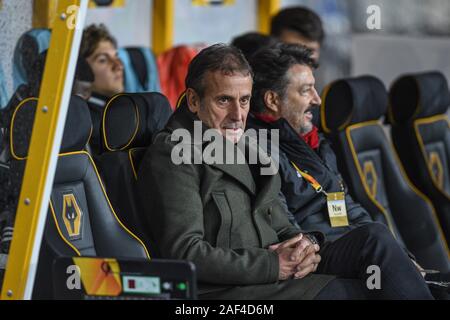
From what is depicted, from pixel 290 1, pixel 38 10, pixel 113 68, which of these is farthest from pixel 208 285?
pixel 290 1

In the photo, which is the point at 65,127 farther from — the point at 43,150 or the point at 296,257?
the point at 296,257

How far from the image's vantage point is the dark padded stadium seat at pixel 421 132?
16.5ft

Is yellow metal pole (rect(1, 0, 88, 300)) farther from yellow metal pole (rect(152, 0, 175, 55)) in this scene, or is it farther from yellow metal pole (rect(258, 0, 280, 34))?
yellow metal pole (rect(258, 0, 280, 34))

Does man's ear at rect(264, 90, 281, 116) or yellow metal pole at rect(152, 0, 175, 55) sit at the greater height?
yellow metal pole at rect(152, 0, 175, 55)

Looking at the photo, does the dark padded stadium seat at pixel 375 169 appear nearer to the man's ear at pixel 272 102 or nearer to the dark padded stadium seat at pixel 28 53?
the man's ear at pixel 272 102

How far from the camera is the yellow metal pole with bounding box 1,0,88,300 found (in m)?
2.76

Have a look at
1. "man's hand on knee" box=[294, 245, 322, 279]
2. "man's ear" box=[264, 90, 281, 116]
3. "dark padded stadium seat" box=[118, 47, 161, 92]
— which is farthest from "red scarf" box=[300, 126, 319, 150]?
"dark padded stadium seat" box=[118, 47, 161, 92]

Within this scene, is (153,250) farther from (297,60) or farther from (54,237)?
(297,60)

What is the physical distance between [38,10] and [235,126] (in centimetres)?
73

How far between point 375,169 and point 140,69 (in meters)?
1.68

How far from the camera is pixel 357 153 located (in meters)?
4.68

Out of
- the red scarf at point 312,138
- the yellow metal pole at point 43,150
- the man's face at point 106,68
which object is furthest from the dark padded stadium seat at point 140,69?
the yellow metal pole at point 43,150

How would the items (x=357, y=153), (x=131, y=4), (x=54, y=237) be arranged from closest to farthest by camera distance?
1. (x=54, y=237)
2. (x=357, y=153)
3. (x=131, y=4)

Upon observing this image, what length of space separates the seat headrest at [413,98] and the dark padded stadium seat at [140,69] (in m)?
1.39
